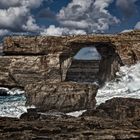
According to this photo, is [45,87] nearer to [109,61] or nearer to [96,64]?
[109,61]

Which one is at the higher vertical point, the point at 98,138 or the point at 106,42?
the point at 106,42

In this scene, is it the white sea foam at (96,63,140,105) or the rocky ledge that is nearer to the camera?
the rocky ledge

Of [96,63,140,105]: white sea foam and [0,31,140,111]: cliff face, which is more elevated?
[0,31,140,111]: cliff face

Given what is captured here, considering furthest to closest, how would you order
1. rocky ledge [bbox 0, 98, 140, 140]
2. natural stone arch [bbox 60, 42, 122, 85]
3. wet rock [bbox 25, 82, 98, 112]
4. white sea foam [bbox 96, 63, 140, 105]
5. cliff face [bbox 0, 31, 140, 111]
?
natural stone arch [bbox 60, 42, 122, 85] → cliff face [bbox 0, 31, 140, 111] → white sea foam [bbox 96, 63, 140, 105] → wet rock [bbox 25, 82, 98, 112] → rocky ledge [bbox 0, 98, 140, 140]

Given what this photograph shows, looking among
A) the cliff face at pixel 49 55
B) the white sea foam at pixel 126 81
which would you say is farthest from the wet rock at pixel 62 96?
the cliff face at pixel 49 55

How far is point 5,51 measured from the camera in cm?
7712

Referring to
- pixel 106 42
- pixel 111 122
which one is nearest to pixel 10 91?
pixel 106 42

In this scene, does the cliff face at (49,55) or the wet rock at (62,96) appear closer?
the wet rock at (62,96)

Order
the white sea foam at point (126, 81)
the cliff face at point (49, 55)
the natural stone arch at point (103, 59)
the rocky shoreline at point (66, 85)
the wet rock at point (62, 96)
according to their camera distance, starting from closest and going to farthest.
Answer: the rocky shoreline at point (66, 85), the wet rock at point (62, 96), the white sea foam at point (126, 81), the cliff face at point (49, 55), the natural stone arch at point (103, 59)

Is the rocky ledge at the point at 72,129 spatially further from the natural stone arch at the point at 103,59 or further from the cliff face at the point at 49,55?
the natural stone arch at the point at 103,59

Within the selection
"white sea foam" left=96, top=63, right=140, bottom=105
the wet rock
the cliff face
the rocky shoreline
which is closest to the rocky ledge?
the rocky shoreline

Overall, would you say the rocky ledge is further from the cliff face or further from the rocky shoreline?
the cliff face

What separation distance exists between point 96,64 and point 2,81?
45.7 m

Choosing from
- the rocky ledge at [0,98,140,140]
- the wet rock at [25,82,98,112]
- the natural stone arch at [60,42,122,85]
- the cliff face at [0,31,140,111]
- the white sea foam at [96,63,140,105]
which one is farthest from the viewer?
the natural stone arch at [60,42,122,85]
